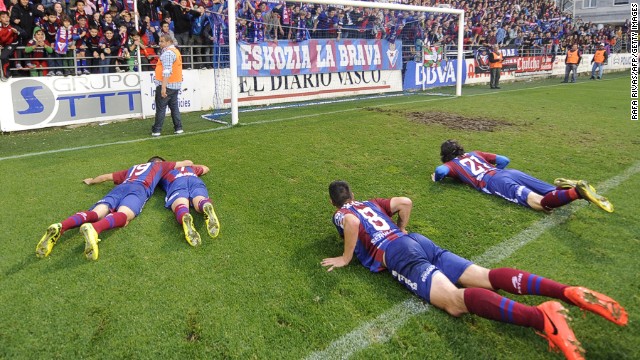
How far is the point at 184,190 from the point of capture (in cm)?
500

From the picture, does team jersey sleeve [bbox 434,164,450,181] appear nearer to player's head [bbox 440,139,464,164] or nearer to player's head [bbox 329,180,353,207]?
player's head [bbox 440,139,464,164]

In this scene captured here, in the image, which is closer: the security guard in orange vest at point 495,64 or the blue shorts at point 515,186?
the blue shorts at point 515,186

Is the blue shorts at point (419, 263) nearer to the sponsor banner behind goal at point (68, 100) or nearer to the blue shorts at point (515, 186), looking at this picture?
the blue shorts at point (515, 186)

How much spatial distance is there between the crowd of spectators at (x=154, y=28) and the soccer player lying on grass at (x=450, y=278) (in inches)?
333

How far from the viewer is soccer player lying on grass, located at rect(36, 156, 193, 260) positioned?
12.8 feet

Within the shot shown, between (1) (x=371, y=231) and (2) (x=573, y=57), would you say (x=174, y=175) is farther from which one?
(2) (x=573, y=57)

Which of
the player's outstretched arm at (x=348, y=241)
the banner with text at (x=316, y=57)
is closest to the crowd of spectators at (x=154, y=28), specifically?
the banner with text at (x=316, y=57)

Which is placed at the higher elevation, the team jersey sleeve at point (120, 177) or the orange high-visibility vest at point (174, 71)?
the orange high-visibility vest at point (174, 71)

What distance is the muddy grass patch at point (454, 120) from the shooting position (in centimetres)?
936

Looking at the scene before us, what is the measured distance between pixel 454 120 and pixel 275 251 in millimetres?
7226

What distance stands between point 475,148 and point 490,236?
11.9 ft

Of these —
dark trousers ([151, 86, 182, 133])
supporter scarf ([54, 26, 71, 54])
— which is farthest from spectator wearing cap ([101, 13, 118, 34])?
dark trousers ([151, 86, 182, 133])

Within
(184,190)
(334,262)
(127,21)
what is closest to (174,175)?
(184,190)

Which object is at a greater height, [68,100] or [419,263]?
[68,100]
